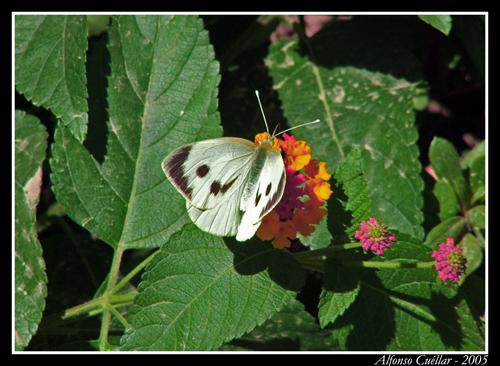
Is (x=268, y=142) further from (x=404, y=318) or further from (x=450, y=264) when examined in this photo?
(x=404, y=318)

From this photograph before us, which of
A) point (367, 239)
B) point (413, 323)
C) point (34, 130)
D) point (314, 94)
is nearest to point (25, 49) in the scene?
point (34, 130)

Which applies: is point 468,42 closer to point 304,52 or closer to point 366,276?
point 304,52

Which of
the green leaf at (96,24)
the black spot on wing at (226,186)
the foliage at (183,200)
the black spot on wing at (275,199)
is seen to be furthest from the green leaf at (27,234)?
the black spot on wing at (275,199)

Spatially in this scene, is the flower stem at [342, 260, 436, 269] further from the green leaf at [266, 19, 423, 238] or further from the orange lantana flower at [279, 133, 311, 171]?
the green leaf at [266, 19, 423, 238]

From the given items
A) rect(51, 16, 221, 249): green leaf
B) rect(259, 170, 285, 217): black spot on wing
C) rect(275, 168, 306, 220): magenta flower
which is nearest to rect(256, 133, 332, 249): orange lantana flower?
rect(275, 168, 306, 220): magenta flower

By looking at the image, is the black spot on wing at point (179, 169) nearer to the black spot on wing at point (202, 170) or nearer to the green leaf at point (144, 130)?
the black spot on wing at point (202, 170)

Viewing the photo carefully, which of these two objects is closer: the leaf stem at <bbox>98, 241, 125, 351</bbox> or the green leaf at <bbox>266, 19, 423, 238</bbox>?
the leaf stem at <bbox>98, 241, 125, 351</bbox>
